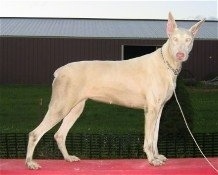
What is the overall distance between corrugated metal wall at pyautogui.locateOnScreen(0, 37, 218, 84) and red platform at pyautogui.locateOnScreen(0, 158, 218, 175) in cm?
2535

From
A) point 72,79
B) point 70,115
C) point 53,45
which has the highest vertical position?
point 53,45

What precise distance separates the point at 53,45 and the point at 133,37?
531 centimetres

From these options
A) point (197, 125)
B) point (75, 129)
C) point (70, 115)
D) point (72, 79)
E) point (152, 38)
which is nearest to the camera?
point (72, 79)

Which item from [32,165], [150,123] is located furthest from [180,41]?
[32,165]

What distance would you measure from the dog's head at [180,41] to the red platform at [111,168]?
1.33 m

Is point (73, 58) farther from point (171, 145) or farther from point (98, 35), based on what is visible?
point (171, 145)

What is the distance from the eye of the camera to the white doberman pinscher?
5.45m

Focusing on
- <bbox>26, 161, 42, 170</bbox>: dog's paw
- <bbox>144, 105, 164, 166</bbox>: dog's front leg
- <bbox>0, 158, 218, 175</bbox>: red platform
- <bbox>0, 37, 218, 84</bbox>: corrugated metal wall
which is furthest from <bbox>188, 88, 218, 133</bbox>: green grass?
<bbox>0, 37, 218, 84</bbox>: corrugated metal wall

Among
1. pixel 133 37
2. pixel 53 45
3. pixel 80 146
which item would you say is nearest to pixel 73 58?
pixel 53 45

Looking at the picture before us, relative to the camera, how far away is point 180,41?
5207 mm

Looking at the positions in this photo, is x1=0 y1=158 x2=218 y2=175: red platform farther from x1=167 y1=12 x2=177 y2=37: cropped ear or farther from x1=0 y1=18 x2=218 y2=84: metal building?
x1=0 y1=18 x2=218 y2=84: metal building

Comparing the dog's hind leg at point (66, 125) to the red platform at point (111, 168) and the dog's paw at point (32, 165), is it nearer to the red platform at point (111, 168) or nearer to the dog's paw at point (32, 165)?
the red platform at point (111, 168)

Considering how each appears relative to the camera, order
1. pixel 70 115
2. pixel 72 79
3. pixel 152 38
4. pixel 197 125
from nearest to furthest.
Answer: pixel 72 79 → pixel 70 115 → pixel 197 125 → pixel 152 38

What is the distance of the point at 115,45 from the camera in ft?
103
